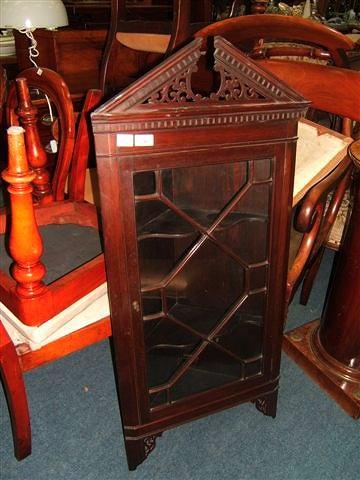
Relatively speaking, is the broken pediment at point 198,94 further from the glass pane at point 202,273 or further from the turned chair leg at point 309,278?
the turned chair leg at point 309,278

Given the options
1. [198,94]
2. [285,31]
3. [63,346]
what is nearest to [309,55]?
[285,31]

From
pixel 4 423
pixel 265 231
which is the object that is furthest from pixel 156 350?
pixel 4 423

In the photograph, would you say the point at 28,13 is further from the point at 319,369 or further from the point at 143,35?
the point at 319,369

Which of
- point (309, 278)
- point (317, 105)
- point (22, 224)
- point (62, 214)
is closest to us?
point (22, 224)

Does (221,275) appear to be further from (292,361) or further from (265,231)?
(292,361)

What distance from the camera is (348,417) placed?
137 cm

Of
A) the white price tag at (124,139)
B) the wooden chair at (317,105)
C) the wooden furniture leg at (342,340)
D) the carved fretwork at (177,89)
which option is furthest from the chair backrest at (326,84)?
the white price tag at (124,139)

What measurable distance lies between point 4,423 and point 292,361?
101 centimetres

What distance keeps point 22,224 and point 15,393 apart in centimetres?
46

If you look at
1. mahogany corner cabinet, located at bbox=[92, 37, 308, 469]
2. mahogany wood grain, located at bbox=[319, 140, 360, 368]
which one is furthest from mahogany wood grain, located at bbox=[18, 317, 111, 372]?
mahogany wood grain, located at bbox=[319, 140, 360, 368]

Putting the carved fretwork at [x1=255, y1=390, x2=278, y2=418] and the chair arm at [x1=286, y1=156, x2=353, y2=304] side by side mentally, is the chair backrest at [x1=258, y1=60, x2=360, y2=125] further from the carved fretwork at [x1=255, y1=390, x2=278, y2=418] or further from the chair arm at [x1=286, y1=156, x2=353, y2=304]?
the carved fretwork at [x1=255, y1=390, x2=278, y2=418]

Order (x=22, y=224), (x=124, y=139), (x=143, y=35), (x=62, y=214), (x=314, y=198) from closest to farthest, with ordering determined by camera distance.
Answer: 1. (x=124, y=139)
2. (x=22, y=224)
3. (x=314, y=198)
4. (x=62, y=214)
5. (x=143, y=35)

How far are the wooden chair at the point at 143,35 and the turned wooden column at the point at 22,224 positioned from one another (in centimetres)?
98

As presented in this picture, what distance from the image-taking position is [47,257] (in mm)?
1183
